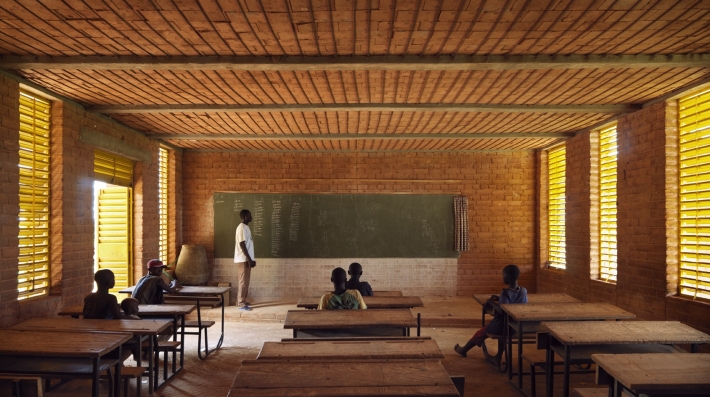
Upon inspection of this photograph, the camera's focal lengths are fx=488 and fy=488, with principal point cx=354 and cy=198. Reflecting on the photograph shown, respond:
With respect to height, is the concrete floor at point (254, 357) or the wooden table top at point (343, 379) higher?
the wooden table top at point (343, 379)

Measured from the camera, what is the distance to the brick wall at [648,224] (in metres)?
5.62

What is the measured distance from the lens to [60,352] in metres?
3.30

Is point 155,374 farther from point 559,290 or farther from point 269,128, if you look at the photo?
point 559,290

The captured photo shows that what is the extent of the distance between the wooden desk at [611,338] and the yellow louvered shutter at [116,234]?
621 centimetres

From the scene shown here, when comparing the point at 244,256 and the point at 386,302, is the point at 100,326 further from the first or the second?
the point at 244,256

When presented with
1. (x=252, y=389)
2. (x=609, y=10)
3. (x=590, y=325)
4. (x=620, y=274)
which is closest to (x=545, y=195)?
(x=620, y=274)

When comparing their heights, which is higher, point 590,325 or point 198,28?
point 198,28

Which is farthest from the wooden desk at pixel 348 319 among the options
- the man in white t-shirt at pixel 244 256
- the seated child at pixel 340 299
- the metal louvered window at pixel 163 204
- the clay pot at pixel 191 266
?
the metal louvered window at pixel 163 204

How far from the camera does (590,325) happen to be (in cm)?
411

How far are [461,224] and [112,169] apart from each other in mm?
6388

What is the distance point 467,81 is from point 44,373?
15.1 ft

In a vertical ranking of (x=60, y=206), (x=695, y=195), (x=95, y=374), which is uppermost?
(x=695, y=195)

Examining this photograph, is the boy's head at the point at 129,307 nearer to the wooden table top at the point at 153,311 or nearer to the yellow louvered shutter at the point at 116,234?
the wooden table top at the point at 153,311

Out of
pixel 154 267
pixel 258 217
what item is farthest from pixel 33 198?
pixel 258 217
